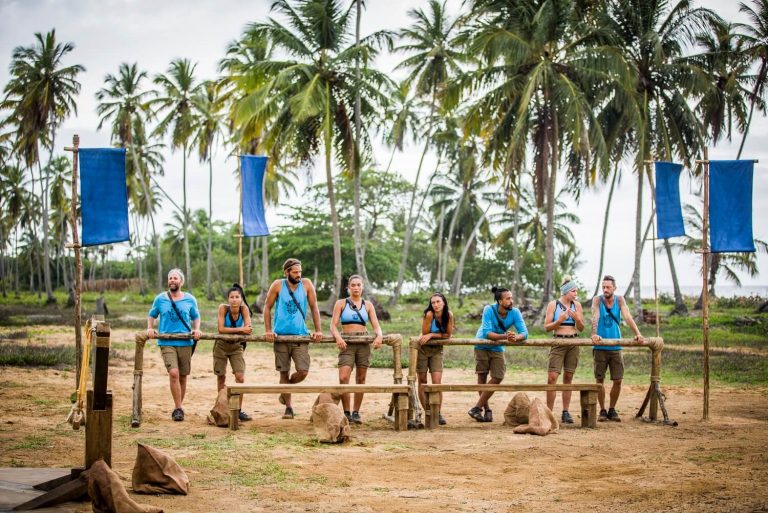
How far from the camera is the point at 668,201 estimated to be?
37.8 ft

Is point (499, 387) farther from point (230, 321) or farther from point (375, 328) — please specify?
point (230, 321)

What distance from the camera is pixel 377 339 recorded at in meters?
9.05

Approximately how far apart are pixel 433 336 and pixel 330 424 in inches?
78.3

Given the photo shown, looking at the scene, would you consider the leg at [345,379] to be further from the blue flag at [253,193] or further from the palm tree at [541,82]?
the palm tree at [541,82]

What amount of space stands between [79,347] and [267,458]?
282 centimetres

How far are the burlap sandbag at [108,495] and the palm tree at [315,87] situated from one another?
63.0 ft

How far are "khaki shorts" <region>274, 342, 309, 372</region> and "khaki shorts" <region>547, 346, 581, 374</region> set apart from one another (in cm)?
313

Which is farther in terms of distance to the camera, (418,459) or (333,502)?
(418,459)

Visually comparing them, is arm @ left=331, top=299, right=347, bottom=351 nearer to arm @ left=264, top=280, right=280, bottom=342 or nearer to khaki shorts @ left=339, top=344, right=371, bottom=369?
khaki shorts @ left=339, top=344, right=371, bottom=369

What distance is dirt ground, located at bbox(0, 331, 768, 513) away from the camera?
223 inches

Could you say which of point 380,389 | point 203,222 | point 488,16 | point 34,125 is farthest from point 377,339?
point 203,222

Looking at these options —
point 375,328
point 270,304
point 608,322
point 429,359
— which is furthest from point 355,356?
point 608,322

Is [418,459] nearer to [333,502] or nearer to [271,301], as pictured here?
[333,502]

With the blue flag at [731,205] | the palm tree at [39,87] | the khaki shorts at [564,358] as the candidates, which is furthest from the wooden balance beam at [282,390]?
the palm tree at [39,87]
